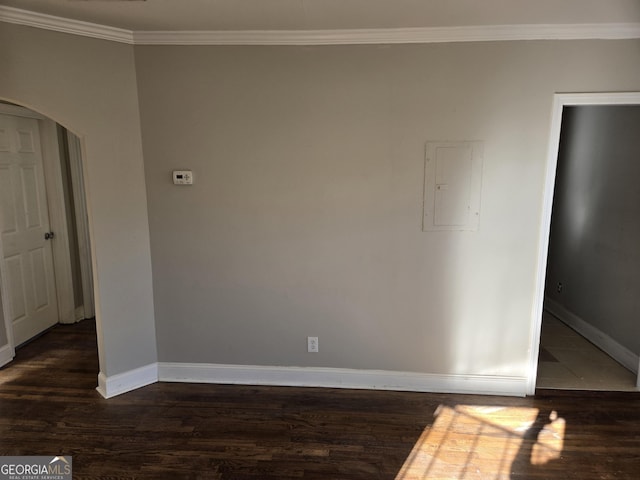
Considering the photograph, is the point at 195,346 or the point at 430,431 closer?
the point at 430,431

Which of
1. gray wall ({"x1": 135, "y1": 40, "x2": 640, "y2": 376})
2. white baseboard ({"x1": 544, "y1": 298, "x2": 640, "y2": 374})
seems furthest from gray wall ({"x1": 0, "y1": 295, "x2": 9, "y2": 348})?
white baseboard ({"x1": 544, "y1": 298, "x2": 640, "y2": 374})

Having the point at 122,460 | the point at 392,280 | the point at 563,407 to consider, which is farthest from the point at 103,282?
the point at 563,407

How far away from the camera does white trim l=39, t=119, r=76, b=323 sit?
3.97 metres

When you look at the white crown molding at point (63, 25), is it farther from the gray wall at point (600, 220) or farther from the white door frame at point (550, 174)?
the gray wall at point (600, 220)

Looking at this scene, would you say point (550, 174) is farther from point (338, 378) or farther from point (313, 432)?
point (313, 432)

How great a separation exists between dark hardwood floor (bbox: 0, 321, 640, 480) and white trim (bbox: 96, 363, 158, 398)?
0.08 m

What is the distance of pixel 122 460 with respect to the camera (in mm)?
2346

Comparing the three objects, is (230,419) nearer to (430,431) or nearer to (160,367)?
(160,367)

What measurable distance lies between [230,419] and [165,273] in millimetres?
1155

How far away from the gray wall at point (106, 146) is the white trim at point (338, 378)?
0.30 m

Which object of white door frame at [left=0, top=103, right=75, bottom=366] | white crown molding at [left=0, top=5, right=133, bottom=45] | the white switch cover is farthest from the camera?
white door frame at [left=0, top=103, right=75, bottom=366]

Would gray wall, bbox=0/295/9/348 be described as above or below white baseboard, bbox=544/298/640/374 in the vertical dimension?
above

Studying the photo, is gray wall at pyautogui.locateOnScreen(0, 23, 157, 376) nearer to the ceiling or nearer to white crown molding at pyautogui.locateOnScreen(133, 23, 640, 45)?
the ceiling

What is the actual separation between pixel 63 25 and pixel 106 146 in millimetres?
737
